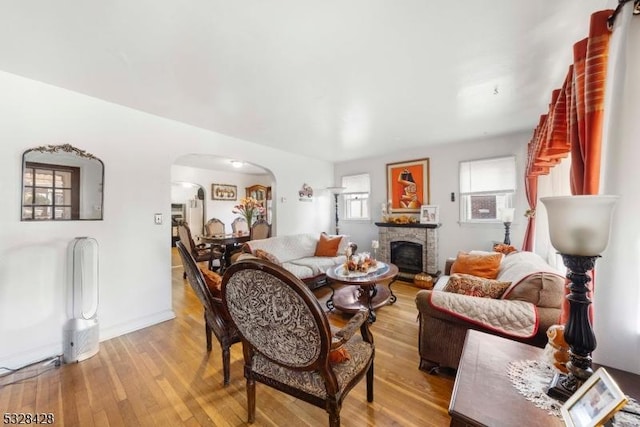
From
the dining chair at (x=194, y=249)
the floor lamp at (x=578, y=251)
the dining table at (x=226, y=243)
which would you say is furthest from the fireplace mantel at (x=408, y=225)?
the floor lamp at (x=578, y=251)

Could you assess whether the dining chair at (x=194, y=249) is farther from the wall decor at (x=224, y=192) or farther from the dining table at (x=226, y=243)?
the wall decor at (x=224, y=192)

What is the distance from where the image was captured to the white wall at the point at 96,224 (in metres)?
2.10

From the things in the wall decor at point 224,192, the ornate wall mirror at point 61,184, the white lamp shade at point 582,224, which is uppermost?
the wall decor at point 224,192

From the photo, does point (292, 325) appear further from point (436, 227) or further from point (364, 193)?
point (364, 193)

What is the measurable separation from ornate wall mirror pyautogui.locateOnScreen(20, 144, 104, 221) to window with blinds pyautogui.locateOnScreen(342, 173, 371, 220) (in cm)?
443

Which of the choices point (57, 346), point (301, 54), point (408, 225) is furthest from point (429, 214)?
point (57, 346)

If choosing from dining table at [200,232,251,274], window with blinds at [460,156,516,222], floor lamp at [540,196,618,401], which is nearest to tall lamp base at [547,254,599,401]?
floor lamp at [540,196,618,401]

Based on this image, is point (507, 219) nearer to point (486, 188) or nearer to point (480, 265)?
point (486, 188)

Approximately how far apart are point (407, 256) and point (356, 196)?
1.85m

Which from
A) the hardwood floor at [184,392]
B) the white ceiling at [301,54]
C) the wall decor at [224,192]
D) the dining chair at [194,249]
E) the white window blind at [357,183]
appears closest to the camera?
the white ceiling at [301,54]

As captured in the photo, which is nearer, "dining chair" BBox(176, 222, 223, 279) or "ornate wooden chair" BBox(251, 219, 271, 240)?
"dining chair" BBox(176, 222, 223, 279)

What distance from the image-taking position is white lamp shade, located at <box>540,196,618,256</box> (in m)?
0.80

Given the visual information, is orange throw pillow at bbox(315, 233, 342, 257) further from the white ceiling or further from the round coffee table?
the white ceiling

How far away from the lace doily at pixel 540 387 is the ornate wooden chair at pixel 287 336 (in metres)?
0.70
